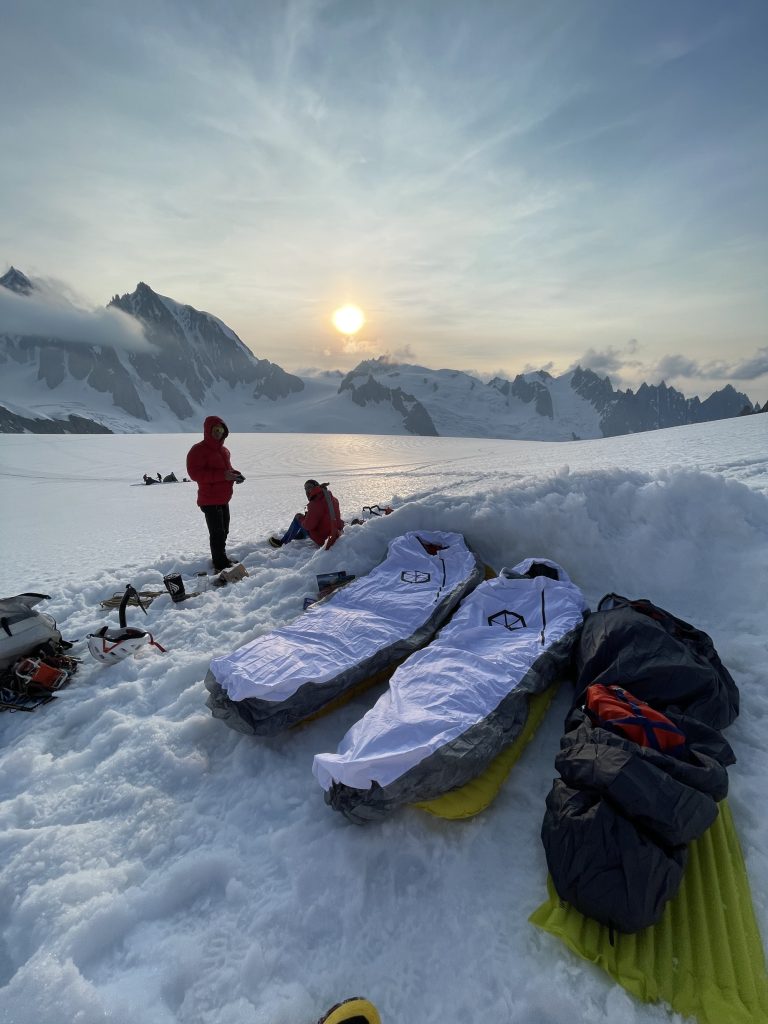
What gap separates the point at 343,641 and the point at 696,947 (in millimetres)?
2884

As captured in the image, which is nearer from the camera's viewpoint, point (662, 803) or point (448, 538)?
point (662, 803)

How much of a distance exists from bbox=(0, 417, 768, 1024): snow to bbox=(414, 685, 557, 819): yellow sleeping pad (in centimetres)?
14

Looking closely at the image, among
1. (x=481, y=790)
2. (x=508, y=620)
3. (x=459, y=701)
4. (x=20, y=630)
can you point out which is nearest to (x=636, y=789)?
(x=481, y=790)

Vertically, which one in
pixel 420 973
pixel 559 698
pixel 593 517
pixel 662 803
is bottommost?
pixel 420 973

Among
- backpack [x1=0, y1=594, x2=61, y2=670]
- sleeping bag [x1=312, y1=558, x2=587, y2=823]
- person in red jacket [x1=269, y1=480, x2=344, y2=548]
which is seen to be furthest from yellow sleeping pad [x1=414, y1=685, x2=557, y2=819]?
person in red jacket [x1=269, y1=480, x2=344, y2=548]

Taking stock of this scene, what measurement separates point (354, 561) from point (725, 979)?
4840 millimetres

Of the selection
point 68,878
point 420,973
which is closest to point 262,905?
point 420,973

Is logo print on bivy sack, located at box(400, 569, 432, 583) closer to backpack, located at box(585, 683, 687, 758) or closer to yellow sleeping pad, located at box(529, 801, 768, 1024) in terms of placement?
backpack, located at box(585, 683, 687, 758)

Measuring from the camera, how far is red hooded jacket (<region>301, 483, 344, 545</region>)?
24.1 feet

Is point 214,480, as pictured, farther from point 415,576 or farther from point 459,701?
point 459,701

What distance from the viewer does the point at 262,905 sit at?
265 centimetres

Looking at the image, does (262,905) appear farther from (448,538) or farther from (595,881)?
(448,538)

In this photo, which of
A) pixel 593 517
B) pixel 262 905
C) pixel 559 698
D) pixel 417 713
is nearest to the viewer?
pixel 262 905

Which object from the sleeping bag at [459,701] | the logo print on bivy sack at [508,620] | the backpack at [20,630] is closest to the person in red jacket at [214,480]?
the backpack at [20,630]
